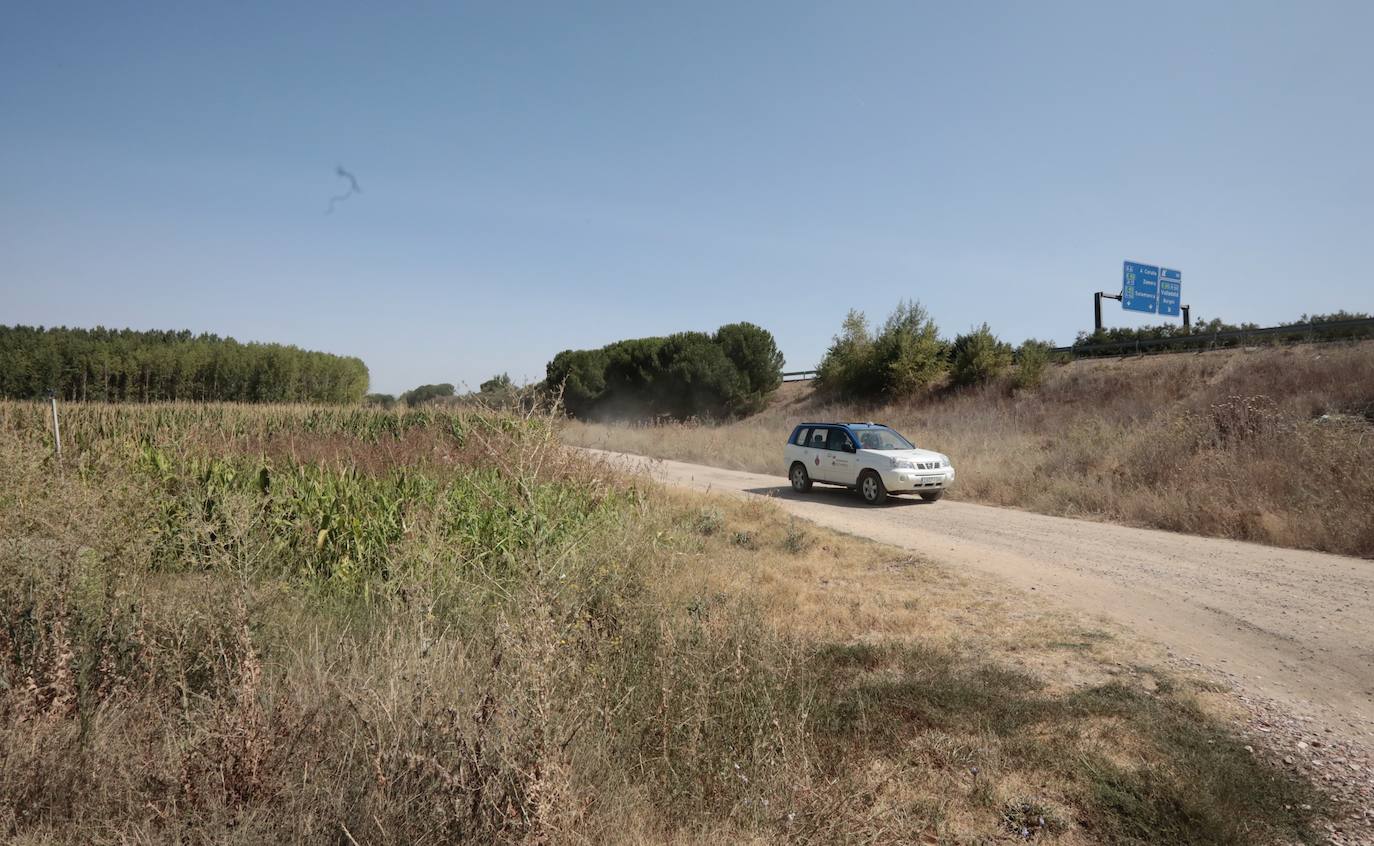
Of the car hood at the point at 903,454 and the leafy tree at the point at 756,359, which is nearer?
the car hood at the point at 903,454

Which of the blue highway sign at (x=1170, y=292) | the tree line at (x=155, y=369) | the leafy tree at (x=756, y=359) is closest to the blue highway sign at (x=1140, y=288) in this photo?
the blue highway sign at (x=1170, y=292)

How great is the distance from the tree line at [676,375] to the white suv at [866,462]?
26024 millimetres

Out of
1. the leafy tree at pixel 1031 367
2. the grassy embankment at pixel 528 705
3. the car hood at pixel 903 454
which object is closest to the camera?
the grassy embankment at pixel 528 705

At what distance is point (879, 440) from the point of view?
15.9 meters

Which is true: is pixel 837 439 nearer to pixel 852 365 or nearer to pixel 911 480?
pixel 911 480

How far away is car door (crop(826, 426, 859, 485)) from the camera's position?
1575 cm

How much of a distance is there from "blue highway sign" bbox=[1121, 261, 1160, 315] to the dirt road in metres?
21.9

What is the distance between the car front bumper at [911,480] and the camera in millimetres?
14656

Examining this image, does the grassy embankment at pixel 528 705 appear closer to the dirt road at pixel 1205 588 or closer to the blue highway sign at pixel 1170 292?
the dirt road at pixel 1205 588

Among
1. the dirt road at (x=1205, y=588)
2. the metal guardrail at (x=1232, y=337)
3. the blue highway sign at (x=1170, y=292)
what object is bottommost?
the dirt road at (x=1205, y=588)

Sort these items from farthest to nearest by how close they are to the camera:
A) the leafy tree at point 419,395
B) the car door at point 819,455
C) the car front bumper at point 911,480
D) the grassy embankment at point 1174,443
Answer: the leafy tree at point 419,395, the car door at point 819,455, the car front bumper at point 911,480, the grassy embankment at point 1174,443

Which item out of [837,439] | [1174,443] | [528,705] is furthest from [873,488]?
[528,705]

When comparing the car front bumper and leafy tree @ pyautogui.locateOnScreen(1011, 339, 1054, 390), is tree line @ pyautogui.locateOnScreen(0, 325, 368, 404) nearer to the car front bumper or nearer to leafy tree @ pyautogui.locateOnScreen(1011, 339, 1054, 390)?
the car front bumper

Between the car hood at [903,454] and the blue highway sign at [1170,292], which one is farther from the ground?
the blue highway sign at [1170,292]
